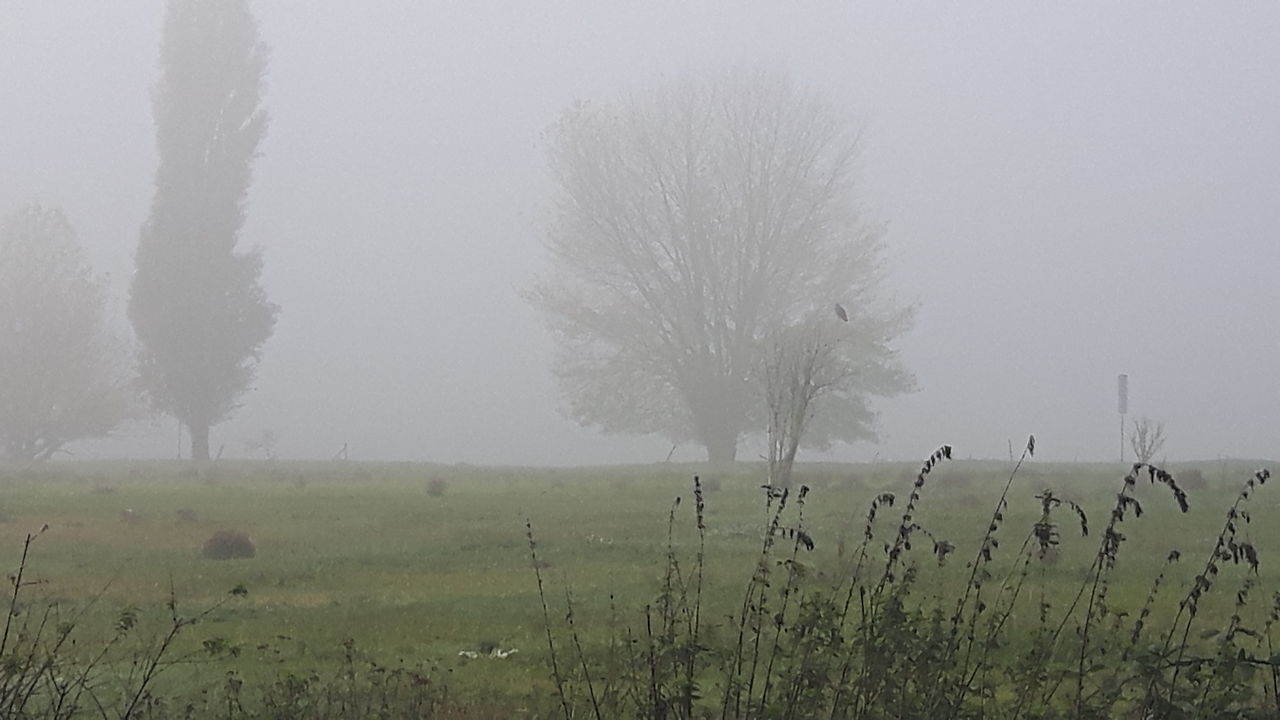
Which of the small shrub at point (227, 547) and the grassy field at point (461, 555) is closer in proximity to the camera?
the grassy field at point (461, 555)

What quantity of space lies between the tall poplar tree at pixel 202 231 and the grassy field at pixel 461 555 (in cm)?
1477

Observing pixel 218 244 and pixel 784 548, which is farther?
pixel 218 244

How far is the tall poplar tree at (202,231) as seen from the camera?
37562 mm

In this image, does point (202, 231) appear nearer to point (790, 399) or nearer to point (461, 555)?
point (790, 399)

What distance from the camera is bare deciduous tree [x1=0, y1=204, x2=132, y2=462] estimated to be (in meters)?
38.1

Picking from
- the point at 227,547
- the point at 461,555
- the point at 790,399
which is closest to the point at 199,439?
the point at 790,399

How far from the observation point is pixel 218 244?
3912 cm

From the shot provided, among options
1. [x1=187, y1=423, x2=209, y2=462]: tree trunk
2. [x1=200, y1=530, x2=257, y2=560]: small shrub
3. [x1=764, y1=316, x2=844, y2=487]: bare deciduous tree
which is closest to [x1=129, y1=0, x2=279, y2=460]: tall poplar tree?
[x1=187, y1=423, x2=209, y2=462]: tree trunk

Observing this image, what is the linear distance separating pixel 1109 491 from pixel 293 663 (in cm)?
1507

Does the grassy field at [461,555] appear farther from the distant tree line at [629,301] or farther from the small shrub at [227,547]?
the distant tree line at [629,301]

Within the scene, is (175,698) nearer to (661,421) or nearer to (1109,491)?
(1109,491)

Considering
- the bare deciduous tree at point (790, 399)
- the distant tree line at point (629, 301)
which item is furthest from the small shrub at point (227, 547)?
the distant tree line at point (629, 301)

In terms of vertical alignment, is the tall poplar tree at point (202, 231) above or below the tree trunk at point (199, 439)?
above

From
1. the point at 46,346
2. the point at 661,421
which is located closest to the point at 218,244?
the point at 46,346
